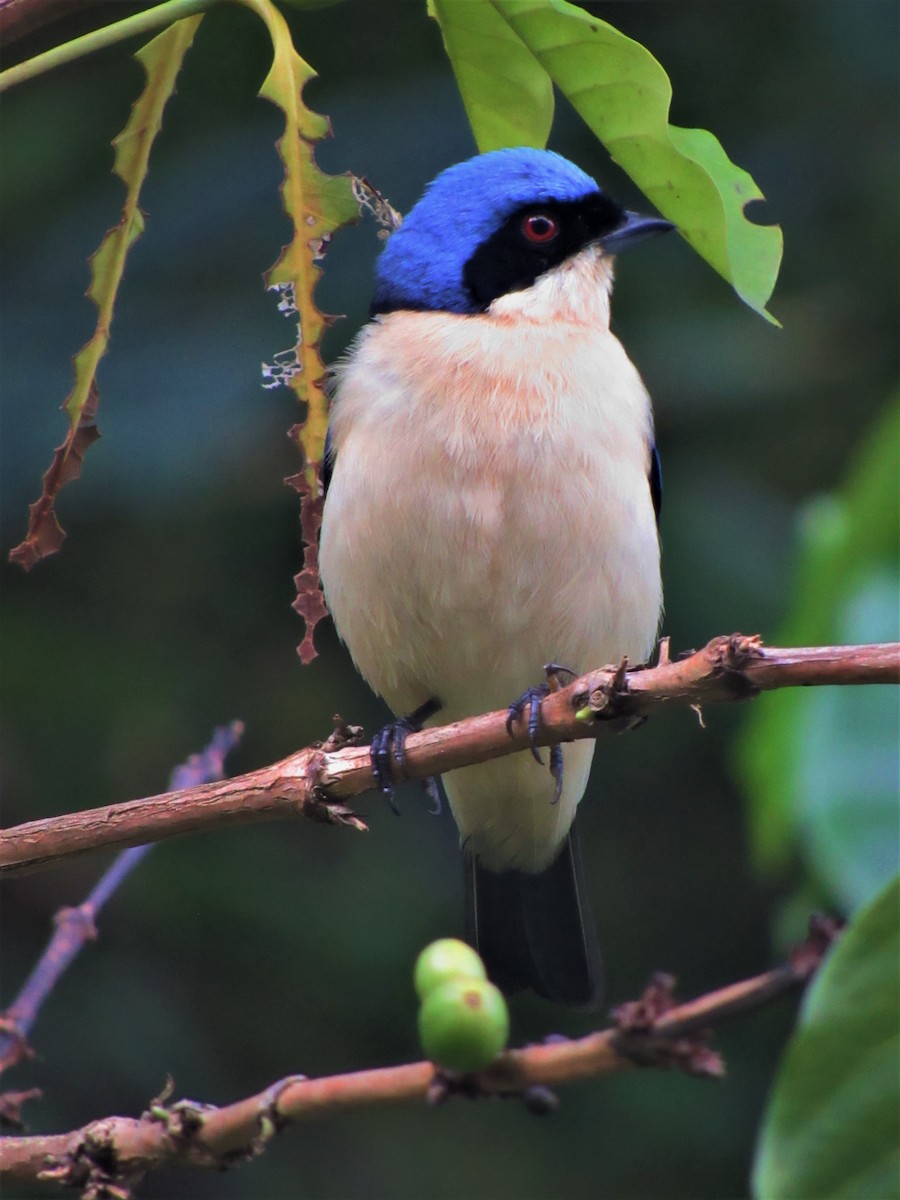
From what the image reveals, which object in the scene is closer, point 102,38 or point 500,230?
point 102,38

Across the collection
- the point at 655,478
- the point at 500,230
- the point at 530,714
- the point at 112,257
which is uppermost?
the point at 500,230

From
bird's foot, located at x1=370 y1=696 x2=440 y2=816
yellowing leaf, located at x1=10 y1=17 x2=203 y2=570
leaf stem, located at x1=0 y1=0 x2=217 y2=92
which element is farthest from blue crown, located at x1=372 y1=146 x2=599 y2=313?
leaf stem, located at x1=0 y1=0 x2=217 y2=92

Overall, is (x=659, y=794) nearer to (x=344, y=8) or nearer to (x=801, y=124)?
(x=801, y=124)

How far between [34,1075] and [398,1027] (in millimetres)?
1323

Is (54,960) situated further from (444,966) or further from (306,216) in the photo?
(306,216)

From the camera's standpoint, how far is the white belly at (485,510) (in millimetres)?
3574

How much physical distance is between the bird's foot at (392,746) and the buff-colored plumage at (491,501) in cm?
5

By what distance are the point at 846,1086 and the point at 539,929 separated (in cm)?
189

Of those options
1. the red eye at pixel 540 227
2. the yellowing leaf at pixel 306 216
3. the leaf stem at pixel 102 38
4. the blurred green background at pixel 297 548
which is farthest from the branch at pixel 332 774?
the blurred green background at pixel 297 548

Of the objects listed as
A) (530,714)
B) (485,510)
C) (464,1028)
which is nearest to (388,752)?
(485,510)

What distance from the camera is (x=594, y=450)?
11.9 ft

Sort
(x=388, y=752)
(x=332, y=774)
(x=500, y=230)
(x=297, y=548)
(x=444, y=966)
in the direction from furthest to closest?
1. (x=297, y=548)
2. (x=500, y=230)
3. (x=388, y=752)
4. (x=332, y=774)
5. (x=444, y=966)

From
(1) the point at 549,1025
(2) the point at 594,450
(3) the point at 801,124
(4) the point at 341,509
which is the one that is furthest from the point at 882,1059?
(3) the point at 801,124

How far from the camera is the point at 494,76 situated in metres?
2.56
